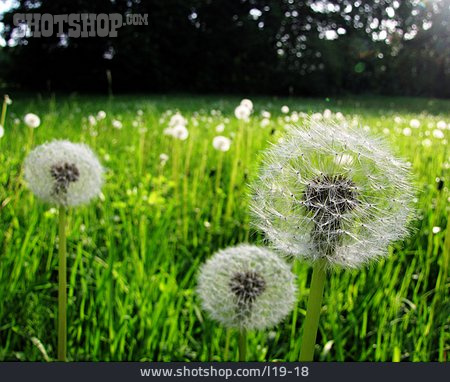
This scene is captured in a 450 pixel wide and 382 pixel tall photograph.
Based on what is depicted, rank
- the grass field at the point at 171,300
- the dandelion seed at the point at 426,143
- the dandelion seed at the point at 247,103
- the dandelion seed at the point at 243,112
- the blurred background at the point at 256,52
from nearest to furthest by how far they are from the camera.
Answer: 1. the grass field at the point at 171,300
2. the dandelion seed at the point at 247,103
3. the dandelion seed at the point at 243,112
4. the dandelion seed at the point at 426,143
5. the blurred background at the point at 256,52

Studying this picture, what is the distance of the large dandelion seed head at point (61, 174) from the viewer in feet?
2.90

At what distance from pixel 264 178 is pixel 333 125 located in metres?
0.10

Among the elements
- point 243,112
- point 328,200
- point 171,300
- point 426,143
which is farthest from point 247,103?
point 426,143

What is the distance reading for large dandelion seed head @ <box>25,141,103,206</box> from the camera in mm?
883

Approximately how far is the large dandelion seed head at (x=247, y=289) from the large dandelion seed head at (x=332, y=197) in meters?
0.22

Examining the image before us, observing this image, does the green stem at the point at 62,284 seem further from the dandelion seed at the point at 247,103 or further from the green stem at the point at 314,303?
the dandelion seed at the point at 247,103

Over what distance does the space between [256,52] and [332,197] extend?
1159 centimetres

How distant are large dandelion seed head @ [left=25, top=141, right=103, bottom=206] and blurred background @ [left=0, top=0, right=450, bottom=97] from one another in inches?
314

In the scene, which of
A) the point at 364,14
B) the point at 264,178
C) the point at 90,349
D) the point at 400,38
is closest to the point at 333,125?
the point at 264,178

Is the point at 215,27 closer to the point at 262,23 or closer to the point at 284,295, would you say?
the point at 262,23

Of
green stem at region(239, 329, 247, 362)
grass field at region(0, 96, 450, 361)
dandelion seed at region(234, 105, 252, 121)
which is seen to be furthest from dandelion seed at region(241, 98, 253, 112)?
green stem at region(239, 329, 247, 362)

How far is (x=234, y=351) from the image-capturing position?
1.13 metres

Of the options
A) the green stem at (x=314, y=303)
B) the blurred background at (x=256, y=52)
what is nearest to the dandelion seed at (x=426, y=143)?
the green stem at (x=314, y=303)

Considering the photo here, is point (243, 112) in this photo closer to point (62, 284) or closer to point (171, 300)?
point (171, 300)
